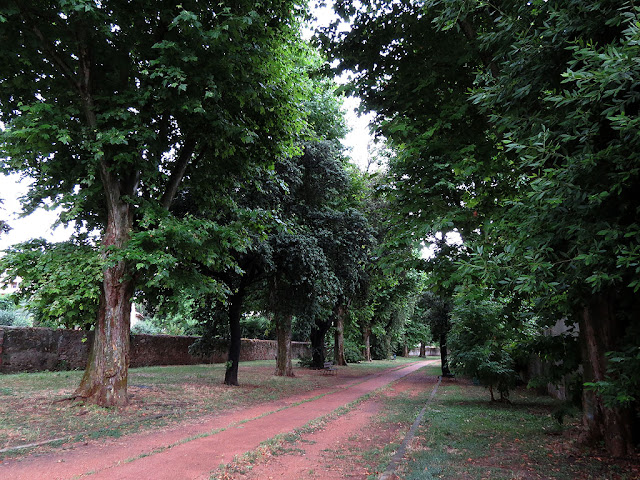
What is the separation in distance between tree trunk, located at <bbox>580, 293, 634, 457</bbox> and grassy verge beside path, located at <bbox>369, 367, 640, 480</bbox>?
0.77ft

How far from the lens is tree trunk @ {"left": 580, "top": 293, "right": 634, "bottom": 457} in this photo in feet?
18.5

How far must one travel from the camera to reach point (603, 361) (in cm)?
566

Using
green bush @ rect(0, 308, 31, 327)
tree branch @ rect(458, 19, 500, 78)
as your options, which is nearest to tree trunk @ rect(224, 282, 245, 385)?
tree branch @ rect(458, 19, 500, 78)

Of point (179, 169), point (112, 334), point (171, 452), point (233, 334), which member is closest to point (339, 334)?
point (233, 334)

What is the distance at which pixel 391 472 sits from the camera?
5215mm

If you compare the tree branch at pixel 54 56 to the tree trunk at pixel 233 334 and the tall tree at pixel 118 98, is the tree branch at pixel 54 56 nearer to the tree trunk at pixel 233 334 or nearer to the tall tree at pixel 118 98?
the tall tree at pixel 118 98

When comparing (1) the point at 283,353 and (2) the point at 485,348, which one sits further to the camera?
(1) the point at 283,353

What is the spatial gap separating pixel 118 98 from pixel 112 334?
203 inches

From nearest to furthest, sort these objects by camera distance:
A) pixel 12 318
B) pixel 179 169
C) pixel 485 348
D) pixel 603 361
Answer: pixel 603 361 → pixel 179 169 → pixel 485 348 → pixel 12 318

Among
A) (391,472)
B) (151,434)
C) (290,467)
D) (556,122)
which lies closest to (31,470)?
(151,434)

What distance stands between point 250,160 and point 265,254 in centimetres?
315

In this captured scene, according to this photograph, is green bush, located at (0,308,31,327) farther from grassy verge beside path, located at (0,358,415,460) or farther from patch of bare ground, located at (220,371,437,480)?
patch of bare ground, located at (220,371,437,480)

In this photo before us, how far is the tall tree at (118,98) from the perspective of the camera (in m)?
8.13

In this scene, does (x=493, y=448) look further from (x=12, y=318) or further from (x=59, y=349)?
(x=12, y=318)
